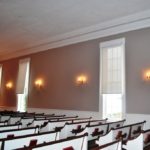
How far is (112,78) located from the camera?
6.93m

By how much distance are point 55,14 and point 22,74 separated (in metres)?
5.04

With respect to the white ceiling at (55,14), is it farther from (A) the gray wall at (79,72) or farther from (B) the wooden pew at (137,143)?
(B) the wooden pew at (137,143)

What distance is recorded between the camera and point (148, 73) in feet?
19.8

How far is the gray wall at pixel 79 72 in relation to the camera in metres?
6.21

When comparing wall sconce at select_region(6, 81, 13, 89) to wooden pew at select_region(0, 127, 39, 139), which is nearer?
wooden pew at select_region(0, 127, 39, 139)

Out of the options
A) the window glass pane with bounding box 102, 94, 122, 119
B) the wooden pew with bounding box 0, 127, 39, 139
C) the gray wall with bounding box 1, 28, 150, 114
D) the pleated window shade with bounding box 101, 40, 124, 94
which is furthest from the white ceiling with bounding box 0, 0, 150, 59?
the wooden pew with bounding box 0, 127, 39, 139

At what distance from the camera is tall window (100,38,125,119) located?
21.8 ft

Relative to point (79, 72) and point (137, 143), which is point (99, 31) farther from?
point (137, 143)

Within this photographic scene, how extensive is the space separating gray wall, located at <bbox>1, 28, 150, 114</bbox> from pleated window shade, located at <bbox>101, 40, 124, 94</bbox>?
22 cm

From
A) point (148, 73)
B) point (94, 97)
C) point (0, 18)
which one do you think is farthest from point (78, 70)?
point (0, 18)

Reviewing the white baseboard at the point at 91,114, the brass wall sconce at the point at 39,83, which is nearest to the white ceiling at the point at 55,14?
the brass wall sconce at the point at 39,83

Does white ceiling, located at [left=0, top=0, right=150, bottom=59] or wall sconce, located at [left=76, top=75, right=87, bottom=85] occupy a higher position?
white ceiling, located at [left=0, top=0, right=150, bottom=59]

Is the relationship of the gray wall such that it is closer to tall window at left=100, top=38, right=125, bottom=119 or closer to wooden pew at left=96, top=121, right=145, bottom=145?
tall window at left=100, top=38, right=125, bottom=119

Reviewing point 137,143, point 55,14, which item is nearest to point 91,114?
point 55,14
